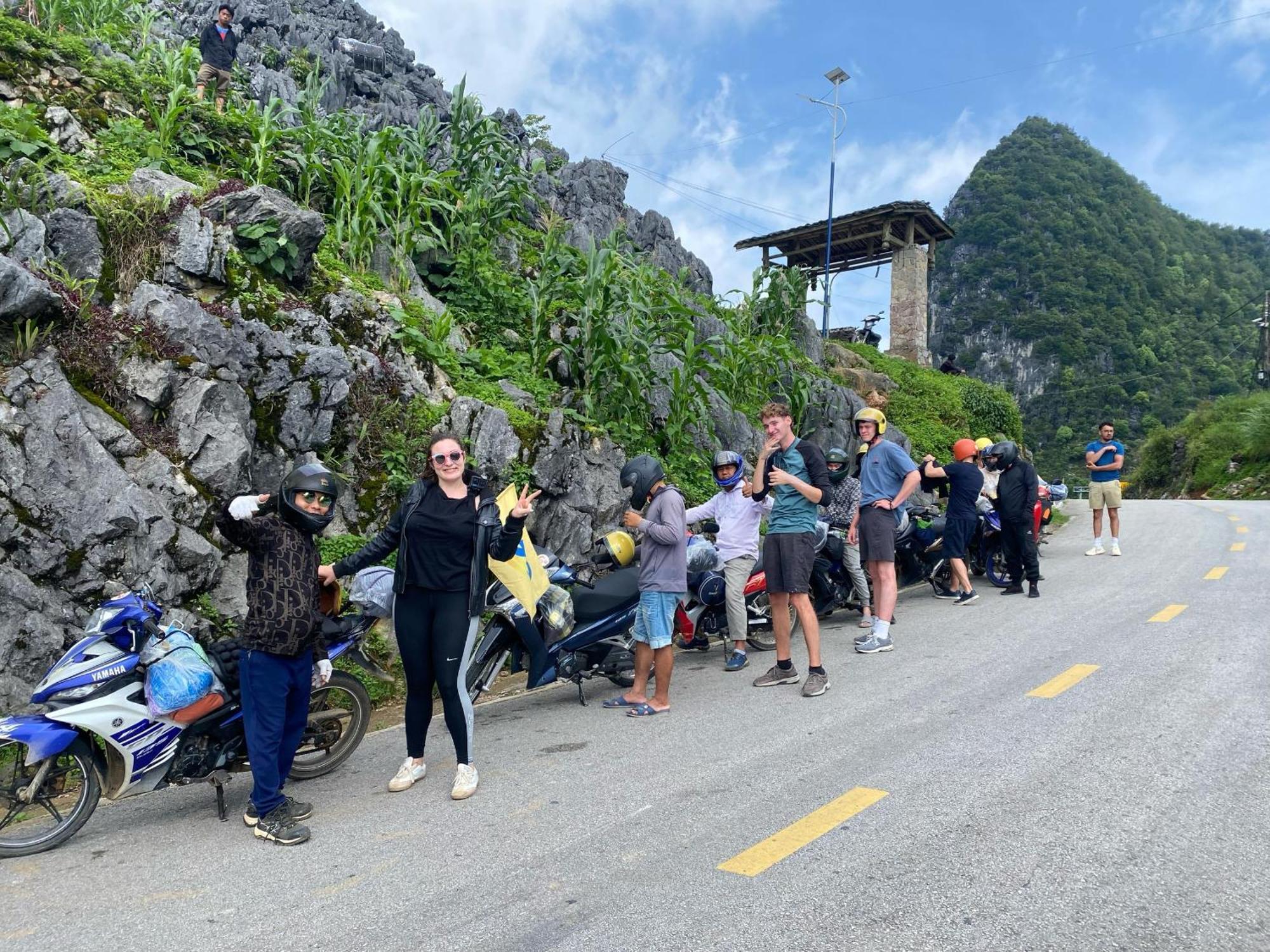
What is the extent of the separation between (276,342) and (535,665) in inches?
156

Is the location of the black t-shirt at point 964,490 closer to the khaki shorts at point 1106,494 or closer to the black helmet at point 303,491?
the khaki shorts at point 1106,494

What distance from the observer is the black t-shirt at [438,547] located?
15.0 ft

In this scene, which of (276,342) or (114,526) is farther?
(276,342)

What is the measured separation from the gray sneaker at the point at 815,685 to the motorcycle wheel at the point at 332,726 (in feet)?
9.65

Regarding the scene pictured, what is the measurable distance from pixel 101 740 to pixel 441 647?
6.06 feet

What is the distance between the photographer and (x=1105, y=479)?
13.0 m

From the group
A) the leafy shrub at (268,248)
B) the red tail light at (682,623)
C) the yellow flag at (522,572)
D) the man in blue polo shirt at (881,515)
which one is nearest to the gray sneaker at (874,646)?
the man in blue polo shirt at (881,515)

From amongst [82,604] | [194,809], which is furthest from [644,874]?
[82,604]

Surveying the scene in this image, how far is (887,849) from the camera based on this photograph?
11.7ft

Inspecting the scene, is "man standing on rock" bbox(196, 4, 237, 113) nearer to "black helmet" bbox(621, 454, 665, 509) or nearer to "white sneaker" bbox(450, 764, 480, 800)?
"black helmet" bbox(621, 454, 665, 509)

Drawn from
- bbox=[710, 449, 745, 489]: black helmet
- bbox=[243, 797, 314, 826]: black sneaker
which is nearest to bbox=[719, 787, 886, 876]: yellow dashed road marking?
bbox=[243, 797, 314, 826]: black sneaker

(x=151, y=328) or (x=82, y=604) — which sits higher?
(x=151, y=328)

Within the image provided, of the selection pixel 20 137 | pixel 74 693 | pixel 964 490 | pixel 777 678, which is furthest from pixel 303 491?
pixel 964 490

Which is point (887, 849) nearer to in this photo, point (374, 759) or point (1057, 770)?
point (1057, 770)
